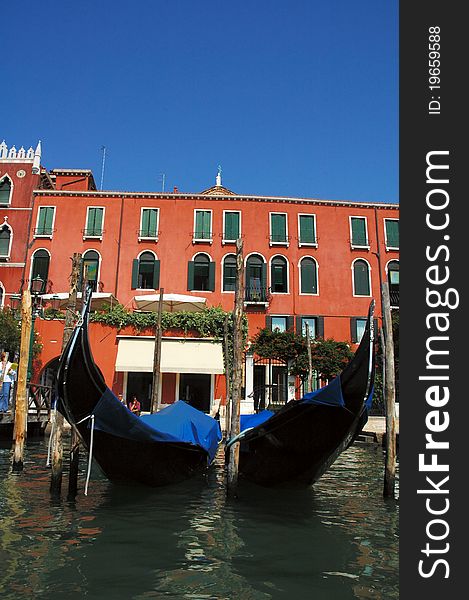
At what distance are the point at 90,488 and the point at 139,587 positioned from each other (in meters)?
3.72

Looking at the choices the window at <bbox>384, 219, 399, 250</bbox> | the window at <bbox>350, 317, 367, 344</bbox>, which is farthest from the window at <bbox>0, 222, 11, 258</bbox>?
the window at <bbox>384, 219, 399, 250</bbox>

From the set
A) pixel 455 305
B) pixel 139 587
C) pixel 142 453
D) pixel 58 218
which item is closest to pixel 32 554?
pixel 139 587

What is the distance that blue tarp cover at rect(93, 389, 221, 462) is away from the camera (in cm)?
574

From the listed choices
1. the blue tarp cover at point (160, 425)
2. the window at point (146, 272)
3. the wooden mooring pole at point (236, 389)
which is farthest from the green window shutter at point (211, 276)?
the wooden mooring pole at point (236, 389)

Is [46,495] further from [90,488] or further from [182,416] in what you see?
[182,416]

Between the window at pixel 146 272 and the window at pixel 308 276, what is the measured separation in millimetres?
5164

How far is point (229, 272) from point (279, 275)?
1.80m

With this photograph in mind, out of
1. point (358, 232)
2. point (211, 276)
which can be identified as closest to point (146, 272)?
point (211, 276)

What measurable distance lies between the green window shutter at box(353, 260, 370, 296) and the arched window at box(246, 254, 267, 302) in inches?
130

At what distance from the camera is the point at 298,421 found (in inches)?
245

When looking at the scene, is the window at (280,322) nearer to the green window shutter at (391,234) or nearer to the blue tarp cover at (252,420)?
the green window shutter at (391,234)

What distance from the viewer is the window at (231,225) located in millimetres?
19297

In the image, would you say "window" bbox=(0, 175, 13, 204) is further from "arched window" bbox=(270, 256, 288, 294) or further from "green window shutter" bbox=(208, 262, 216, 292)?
"arched window" bbox=(270, 256, 288, 294)

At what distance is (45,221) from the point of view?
19.2 m
